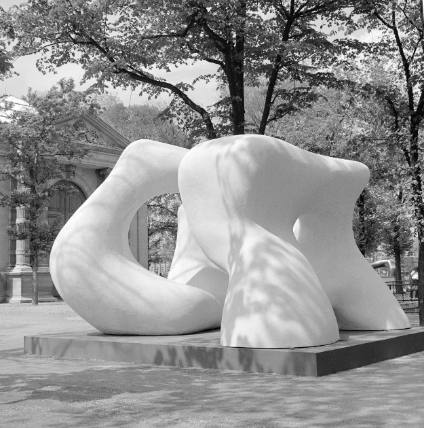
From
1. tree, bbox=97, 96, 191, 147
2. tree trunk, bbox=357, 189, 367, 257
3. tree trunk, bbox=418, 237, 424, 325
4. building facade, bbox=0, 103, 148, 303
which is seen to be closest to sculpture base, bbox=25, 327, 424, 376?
tree trunk, bbox=418, 237, 424, 325

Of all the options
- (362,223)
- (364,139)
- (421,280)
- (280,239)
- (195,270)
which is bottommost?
(421,280)

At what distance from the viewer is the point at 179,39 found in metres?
15.2

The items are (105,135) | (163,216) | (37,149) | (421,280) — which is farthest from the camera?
(163,216)

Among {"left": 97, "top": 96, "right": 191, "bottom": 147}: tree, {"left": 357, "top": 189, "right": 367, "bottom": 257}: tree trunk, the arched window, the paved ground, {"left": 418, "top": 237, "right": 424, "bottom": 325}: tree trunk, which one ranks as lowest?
the paved ground

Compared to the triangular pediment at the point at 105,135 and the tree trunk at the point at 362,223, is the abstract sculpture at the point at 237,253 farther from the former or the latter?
the triangular pediment at the point at 105,135

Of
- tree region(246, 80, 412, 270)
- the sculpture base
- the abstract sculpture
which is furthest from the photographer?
tree region(246, 80, 412, 270)

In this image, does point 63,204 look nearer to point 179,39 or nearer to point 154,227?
point 154,227

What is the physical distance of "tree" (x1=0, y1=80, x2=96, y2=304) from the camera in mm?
24031

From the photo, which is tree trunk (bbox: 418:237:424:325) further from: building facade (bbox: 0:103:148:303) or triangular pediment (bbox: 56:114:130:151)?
triangular pediment (bbox: 56:114:130:151)

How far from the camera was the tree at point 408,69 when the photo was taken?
14211mm

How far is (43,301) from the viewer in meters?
30.0

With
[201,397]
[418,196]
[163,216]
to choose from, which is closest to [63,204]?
[163,216]

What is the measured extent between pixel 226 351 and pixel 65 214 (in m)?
25.8

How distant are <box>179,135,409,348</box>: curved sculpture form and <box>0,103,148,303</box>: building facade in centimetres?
1737
